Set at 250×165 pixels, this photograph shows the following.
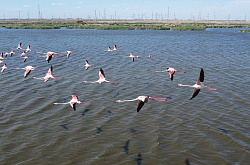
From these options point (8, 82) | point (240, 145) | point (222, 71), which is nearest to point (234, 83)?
point (222, 71)

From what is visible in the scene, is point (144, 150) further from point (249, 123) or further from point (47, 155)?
point (249, 123)

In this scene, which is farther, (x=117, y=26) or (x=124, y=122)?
(x=117, y=26)

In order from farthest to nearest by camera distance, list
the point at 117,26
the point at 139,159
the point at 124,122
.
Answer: the point at 117,26 < the point at 124,122 < the point at 139,159

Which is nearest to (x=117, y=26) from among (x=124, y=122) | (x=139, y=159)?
(x=124, y=122)

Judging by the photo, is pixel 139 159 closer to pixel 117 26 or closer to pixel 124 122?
pixel 124 122

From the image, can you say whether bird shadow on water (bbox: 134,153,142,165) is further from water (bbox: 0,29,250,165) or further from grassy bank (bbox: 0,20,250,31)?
grassy bank (bbox: 0,20,250,31)

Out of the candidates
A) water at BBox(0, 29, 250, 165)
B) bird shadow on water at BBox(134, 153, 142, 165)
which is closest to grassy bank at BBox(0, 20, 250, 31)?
water at BBox(0, 29, 250, 165)

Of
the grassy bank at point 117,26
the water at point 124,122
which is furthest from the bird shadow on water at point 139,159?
the grassy bank at point 117,26

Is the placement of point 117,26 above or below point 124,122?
above

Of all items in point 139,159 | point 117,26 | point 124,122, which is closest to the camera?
point 139,159

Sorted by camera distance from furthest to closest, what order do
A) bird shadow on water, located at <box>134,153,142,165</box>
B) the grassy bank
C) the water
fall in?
the grassy bank
the water
bird shadow on water, located at <box>134,153,142,165</box>

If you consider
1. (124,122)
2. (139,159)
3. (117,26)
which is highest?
(117,26)

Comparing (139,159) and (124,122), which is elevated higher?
(124,122)

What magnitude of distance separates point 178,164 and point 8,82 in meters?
14.8
